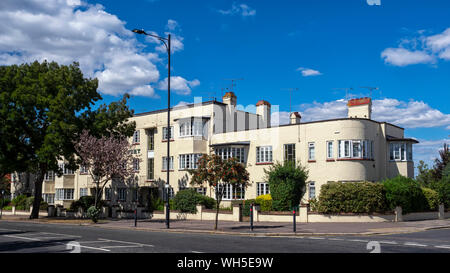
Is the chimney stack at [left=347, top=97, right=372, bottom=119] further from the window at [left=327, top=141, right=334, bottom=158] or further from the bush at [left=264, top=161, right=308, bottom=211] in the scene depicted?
the bush at [left=264, top=161, right=308, bottom=211]

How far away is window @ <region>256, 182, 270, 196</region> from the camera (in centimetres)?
3662

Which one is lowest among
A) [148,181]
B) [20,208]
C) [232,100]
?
[20,208]

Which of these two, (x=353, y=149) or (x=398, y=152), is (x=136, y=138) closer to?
(x=353, y=149)

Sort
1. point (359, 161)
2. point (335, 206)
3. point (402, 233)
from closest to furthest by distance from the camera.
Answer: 1. point (402, 233)
2. point (335, 206)
3. point (359, 161)

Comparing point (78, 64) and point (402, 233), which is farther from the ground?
point (78, 64)

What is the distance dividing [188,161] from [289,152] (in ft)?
32.7

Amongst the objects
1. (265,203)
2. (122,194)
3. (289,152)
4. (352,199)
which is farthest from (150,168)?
(352,199)

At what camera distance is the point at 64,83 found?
36.1 meters

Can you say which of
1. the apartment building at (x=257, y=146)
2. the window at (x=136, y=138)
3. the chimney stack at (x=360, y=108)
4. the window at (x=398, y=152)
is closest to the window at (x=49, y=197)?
the apartment building at (x=257, y=146)

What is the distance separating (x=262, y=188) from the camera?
3709cm
